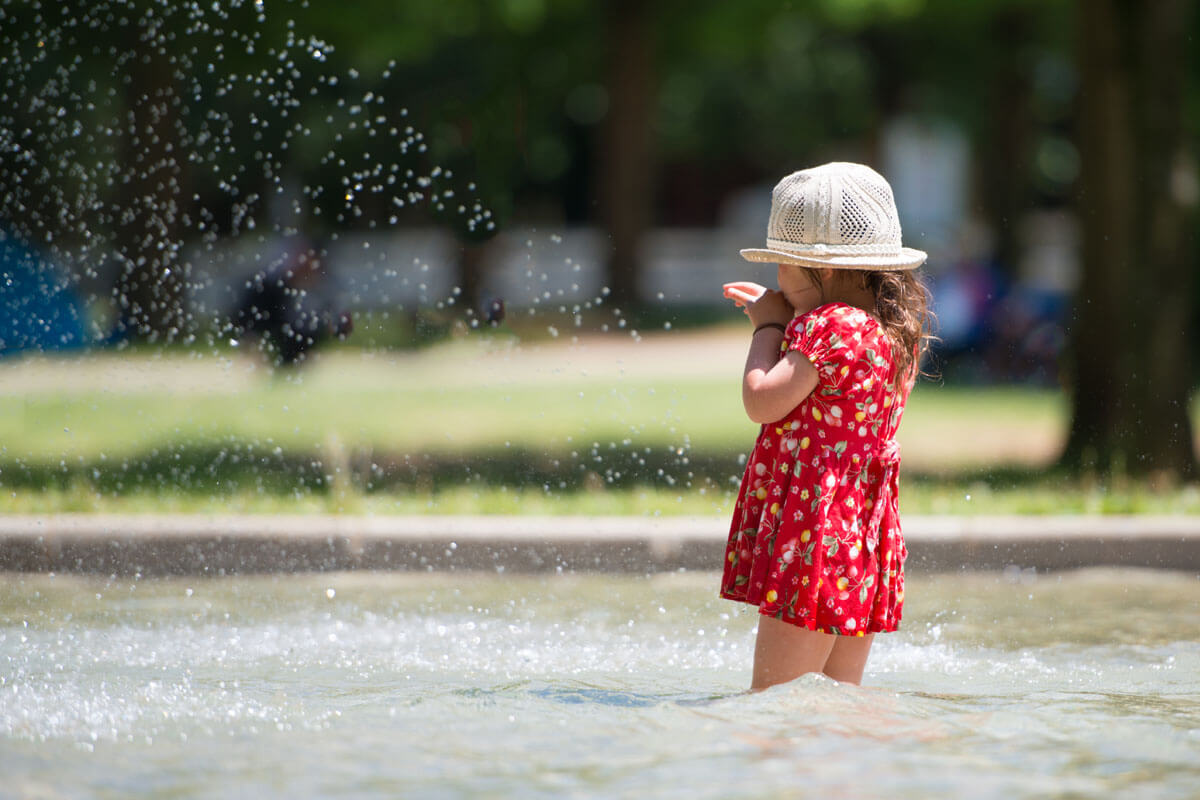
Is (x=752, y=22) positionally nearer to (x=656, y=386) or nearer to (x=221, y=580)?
(x=656, y=386)

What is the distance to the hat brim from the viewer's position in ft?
12.3

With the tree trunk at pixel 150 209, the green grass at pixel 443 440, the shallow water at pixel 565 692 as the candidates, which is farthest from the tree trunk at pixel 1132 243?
the tree trunk at pixel 150 209

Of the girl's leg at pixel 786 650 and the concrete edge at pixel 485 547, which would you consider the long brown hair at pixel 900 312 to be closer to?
the girl's leg at pixel 786 650

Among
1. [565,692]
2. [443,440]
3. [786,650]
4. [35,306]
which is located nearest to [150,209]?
[35,306]

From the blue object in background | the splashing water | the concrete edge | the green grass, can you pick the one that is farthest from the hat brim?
the blue object in background

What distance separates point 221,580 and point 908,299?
3137 mm

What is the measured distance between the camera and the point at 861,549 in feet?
12.3

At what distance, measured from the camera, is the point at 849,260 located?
3736 mm

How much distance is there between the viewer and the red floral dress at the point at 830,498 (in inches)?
145

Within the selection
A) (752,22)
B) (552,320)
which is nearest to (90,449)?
(552,320)

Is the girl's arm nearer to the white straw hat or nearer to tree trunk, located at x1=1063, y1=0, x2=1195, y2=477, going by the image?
the white straw hat

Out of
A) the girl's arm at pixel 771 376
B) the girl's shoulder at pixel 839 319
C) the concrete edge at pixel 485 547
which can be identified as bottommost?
the concrete edge at pixel 485 547

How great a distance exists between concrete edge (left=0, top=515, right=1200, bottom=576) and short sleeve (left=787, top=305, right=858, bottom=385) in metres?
2.35

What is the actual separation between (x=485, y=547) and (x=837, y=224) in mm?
2659
